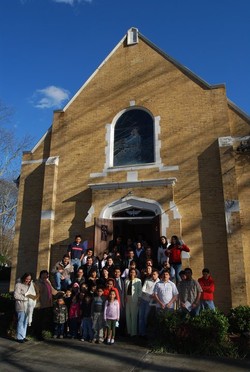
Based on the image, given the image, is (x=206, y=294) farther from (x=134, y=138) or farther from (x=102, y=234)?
(x=134, y=138)

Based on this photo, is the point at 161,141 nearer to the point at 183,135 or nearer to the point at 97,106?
the point at 183,135

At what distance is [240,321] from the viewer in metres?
8.40

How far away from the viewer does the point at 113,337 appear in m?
7.77

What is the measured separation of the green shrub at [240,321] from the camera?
834 centimetres

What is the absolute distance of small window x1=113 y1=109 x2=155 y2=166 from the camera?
13102 millimetres

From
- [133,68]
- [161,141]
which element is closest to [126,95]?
[133,68]

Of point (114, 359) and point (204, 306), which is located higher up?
point (204, 306)

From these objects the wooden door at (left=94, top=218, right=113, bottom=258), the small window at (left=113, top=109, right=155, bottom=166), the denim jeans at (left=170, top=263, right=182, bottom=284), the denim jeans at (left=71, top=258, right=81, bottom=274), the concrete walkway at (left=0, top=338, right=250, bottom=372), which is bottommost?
the concrete walkway at (left=0, top=338, right=250, bottom=372)

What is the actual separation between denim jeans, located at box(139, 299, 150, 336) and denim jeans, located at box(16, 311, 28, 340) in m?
2.75

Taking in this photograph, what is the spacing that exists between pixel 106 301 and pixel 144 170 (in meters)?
5.74

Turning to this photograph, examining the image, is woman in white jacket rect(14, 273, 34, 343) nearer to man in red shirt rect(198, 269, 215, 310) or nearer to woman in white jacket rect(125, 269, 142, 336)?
woman in white jacket rect(125, 269, 142, 336)

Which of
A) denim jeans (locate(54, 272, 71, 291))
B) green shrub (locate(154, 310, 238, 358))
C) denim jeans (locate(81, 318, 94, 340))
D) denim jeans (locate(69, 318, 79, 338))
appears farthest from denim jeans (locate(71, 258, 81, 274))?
green shrub (locate(154, 310, 238, 358))

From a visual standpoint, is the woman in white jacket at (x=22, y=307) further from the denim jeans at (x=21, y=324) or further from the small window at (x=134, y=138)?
the small window at (x=134, y=138)

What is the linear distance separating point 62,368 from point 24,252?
7.62 meters
